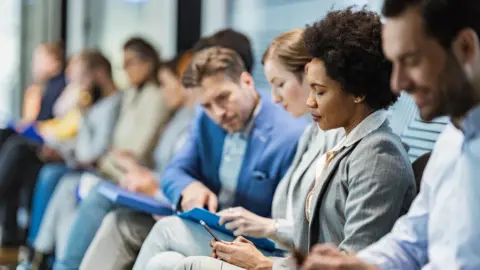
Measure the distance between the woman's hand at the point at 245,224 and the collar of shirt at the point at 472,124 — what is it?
1.11 meters

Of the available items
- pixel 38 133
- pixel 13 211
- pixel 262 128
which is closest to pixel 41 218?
pixel 13 211

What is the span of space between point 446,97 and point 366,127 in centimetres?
55

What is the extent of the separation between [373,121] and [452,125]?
43 cm

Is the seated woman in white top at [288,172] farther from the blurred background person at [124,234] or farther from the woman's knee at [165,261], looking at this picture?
the blurred background person at [124,234]

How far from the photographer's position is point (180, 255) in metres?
2.68

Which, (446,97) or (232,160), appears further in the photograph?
(232,160)

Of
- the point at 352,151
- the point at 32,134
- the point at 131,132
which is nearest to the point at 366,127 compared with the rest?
the point at 352,151

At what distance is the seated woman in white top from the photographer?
2.67 m

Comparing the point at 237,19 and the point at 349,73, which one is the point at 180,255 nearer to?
the point at 349,73

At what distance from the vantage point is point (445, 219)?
1.72 metres

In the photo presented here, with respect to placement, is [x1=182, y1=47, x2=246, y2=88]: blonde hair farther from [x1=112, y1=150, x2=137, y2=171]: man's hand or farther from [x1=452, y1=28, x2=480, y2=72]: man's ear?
[x1=452, y1=28, x2=480, y2=72]: man's ear

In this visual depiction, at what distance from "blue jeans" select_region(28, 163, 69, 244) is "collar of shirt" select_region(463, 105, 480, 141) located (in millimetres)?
3798

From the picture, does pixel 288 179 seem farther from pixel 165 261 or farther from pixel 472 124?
pixel 472 124

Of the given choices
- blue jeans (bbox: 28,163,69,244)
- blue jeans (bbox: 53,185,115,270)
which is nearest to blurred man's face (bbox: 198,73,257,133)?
blue jeans (bbox: 53,185,115,270)
